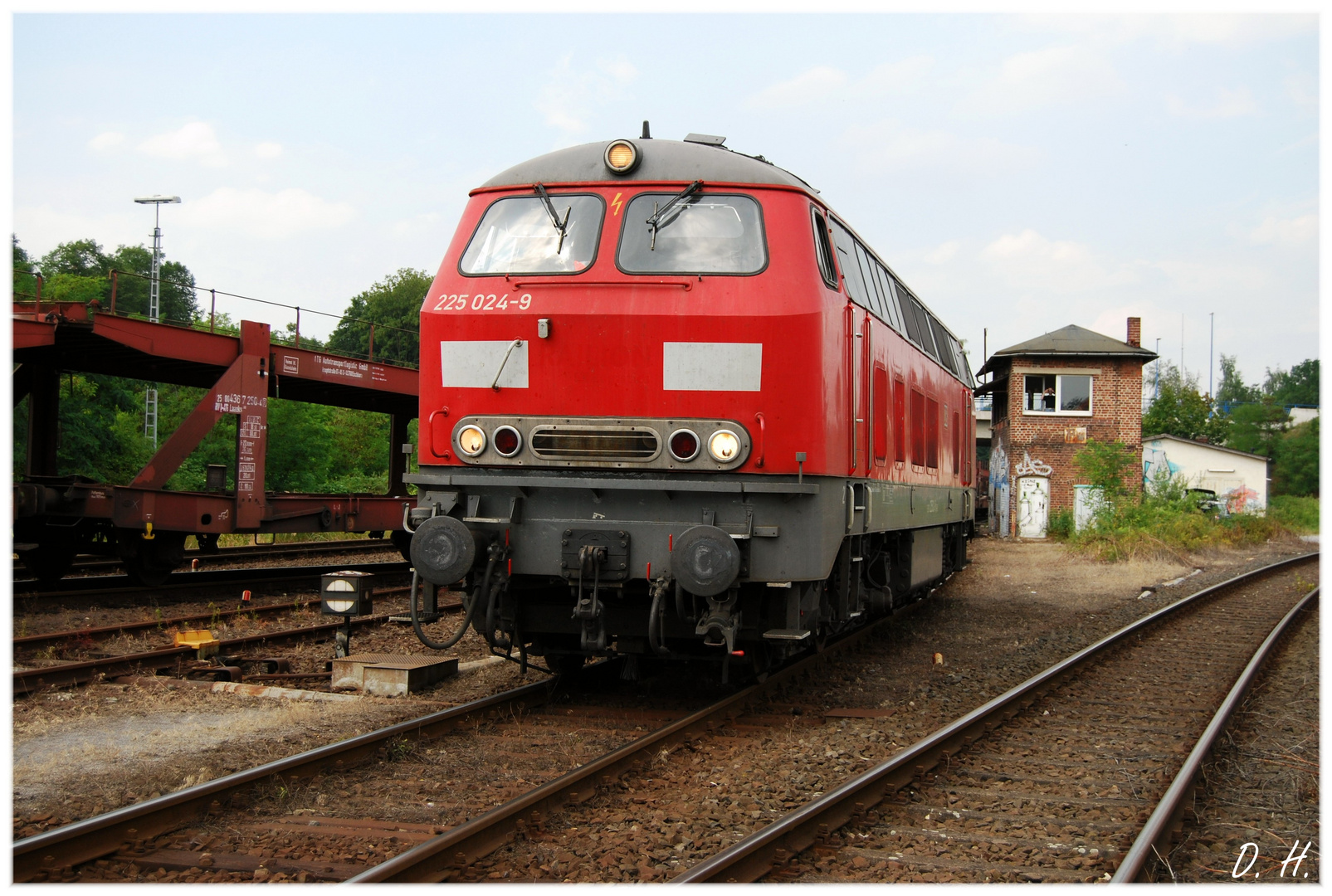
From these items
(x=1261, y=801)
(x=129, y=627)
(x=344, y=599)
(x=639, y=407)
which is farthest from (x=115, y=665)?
(x=1261, y=801)

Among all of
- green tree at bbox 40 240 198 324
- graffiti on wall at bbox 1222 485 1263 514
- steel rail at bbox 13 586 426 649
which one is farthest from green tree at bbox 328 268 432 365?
steel rail at bbox 13 586 426 649

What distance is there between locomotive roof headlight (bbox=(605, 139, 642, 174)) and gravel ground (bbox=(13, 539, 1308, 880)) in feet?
11.9

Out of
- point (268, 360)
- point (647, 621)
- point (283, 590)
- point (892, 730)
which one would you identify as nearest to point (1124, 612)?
point (892, 730)

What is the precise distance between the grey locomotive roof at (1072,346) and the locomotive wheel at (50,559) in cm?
2627

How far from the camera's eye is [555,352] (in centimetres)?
673

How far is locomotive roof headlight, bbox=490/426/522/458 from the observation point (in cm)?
672

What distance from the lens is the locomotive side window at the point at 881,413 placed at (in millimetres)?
8156

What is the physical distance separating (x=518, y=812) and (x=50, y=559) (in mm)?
12036

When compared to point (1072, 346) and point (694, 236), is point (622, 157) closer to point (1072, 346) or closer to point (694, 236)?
point (694, 236)

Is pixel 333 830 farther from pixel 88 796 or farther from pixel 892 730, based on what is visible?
pixel 892 730

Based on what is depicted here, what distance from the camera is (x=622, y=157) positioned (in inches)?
279

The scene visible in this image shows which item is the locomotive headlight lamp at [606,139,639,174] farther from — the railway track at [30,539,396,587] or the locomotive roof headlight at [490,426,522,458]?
the railway track at [30,539,396,587]

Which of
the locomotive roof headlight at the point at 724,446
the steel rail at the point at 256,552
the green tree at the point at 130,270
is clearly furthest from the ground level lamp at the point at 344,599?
the green tree at the point at 130,270

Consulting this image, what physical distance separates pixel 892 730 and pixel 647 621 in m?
1.75
